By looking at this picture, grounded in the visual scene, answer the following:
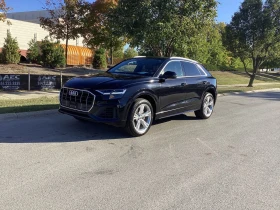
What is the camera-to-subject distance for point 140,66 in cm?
684

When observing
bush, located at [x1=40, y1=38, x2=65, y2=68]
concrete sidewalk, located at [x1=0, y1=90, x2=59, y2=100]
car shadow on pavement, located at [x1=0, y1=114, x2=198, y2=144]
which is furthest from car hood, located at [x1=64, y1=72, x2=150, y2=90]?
bush, located at [x1=40, y1=38, x2=65, y2=68]

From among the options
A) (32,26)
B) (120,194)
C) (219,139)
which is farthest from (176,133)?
(32,26)

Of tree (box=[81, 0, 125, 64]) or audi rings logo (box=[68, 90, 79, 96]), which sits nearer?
audi rings logo (box=[68, 90, 79, 96])

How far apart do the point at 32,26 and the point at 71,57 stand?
23.0ft

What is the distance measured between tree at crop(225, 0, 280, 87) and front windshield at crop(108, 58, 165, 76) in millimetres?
15791

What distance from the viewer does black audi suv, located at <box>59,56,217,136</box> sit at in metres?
5.46

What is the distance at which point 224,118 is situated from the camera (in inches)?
338

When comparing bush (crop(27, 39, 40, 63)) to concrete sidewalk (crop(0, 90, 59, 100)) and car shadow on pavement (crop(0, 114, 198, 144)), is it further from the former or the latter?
car shadow on pavement (crop(0, 114, 198, 144))

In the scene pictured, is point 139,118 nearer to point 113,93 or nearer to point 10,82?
point 113,93

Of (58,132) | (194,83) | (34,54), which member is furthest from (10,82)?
(34,54)

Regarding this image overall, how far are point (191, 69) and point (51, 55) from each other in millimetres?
15250

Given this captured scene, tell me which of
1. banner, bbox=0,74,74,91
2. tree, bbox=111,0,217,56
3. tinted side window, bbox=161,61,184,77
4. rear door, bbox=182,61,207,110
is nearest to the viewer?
tinted side window, bbox=161,61,184,77

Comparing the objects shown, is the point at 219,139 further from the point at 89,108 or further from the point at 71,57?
the point at 71,57

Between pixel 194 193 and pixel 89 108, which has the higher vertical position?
pixel 89 108
